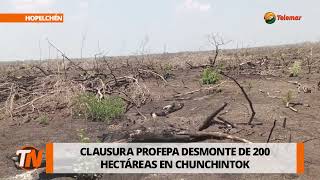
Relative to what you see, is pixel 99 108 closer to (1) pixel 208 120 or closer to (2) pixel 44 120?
(2) pixel 44 120

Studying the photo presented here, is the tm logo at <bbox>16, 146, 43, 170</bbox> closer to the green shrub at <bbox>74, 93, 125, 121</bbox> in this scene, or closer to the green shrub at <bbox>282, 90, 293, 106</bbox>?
the green shrub at <bbox>74, 93, 125, 121</bbox>

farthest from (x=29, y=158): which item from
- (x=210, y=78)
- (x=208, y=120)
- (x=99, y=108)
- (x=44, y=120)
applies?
(x=210, y=78)

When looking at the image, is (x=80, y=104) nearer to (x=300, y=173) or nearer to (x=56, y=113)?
(x=56, y=113)

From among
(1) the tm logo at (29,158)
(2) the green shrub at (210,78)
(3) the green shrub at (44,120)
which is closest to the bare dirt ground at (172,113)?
(3) the green shrub at (44,120)

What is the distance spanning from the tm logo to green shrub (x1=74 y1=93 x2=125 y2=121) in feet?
5.11

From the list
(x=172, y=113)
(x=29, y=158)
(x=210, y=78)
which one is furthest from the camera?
(x=210, y=78)

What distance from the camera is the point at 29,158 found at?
18.2 ft

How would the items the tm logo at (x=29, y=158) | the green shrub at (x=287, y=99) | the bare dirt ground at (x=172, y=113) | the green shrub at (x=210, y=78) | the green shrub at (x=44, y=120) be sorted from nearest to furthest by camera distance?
the tm logo at (x=29, y=158), the bare dirt ground at (x=172, y=113), the green shrub at (x=287, y=99), the green shrub at (x=44, y=120), the green shrub at (x=210, y=78)

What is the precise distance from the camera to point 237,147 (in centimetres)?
534

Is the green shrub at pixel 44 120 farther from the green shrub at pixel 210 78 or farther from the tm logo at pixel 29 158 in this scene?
the green shrub at pixel 210 78

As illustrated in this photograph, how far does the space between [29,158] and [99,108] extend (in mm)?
1920

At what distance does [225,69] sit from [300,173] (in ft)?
23.4

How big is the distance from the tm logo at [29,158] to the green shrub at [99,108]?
1557mm

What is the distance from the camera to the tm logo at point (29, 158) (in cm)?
532
